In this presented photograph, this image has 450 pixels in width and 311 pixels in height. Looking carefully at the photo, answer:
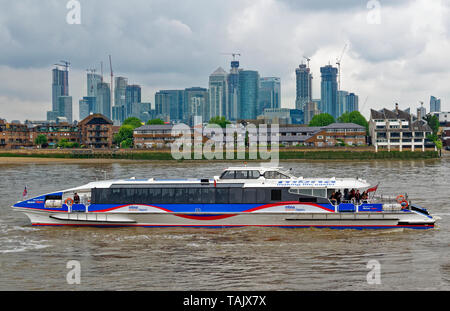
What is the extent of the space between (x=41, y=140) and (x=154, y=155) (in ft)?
184

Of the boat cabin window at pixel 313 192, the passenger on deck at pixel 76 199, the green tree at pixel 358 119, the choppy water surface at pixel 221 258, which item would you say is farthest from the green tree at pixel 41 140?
the boat cabin window at pixel 313 192

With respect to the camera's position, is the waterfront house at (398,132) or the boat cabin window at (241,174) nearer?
the boat cabin window at (241,174)

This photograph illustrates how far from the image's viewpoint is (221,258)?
67.7 feet

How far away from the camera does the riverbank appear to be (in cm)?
10275

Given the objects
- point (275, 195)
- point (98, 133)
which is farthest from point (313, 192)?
point (98, 133)

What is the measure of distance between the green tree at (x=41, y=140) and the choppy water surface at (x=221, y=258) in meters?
126

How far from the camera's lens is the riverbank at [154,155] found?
10275 centimetres

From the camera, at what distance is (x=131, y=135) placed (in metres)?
149

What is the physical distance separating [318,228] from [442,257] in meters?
6.73

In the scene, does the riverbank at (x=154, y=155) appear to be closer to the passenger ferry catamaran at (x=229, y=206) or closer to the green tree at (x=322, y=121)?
the green tree at (x=322, y=121)

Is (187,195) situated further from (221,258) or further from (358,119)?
(358,119)

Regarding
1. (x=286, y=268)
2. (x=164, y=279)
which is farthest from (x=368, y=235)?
(x=164, y=279)
